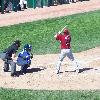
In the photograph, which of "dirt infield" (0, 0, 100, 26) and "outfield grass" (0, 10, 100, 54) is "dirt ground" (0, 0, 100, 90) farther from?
"dirt infield" (0, 0, 100, 26)

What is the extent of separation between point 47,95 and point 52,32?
15178 mm

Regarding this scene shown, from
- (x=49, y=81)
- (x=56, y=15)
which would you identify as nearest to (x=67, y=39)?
(x=49, y=81)

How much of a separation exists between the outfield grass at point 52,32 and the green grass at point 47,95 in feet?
26.7

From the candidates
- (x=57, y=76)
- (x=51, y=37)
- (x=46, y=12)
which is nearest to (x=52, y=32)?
(x=51, y=37)

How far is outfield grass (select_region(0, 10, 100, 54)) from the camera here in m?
25.5

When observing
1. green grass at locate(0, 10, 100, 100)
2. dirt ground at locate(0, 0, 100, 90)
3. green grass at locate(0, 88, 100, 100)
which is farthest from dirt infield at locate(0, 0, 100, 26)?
green grass at locate(0, 88, 100, 100)

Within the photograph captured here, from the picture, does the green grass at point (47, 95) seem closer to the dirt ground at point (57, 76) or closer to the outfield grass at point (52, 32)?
the dirt ground at point (57, 76)

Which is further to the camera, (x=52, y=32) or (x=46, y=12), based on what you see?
(x=46, y=12)

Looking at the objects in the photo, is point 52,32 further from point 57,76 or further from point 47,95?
point 47,95

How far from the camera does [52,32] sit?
30281 mm

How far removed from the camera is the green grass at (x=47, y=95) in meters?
15.0

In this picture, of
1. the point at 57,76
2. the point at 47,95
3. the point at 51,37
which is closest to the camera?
the point at 47,95

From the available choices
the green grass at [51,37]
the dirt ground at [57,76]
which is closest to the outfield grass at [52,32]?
the green grass at [51,37]

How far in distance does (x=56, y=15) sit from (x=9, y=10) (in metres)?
6.23
